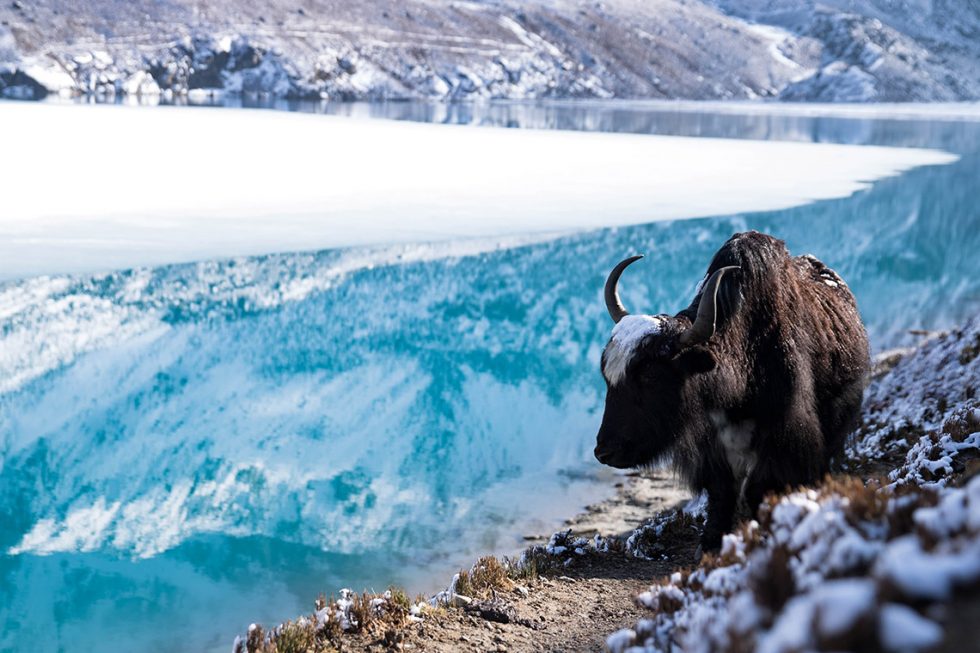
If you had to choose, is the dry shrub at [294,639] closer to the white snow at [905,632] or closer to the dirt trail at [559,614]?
the dirt trail at [559,614]

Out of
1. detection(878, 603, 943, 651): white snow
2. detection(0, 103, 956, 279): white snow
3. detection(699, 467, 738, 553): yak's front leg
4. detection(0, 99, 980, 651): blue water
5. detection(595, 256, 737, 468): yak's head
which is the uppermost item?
detection(878, 603, 943, 651): white snow

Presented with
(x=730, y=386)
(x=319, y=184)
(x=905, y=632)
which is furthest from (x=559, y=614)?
(x=319, y=184)

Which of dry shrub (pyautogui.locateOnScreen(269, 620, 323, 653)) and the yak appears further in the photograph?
the yak

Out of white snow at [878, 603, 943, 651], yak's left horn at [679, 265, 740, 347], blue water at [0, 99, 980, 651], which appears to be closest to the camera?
white snow at [878, 603, 943, 651]

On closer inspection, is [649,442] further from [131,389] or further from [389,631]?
[131,389]

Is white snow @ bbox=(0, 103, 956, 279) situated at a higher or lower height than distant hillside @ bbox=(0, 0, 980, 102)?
lower

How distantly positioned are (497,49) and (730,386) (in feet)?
368

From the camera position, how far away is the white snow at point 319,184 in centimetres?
1862

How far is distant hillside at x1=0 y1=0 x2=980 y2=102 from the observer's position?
78438mm

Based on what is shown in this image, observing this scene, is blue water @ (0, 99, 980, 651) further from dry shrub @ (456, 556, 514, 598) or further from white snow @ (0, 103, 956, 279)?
dry shrub @ (456, 556, 514, 598)

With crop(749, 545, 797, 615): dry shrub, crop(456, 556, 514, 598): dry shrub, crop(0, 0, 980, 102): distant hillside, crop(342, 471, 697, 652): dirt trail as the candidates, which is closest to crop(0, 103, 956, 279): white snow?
crop(456, 556, 514, 598): dry shrub

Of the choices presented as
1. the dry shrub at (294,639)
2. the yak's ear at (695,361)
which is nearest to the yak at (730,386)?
the yak's ear at (695,361)

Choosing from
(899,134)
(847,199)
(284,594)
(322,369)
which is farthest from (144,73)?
(284,594)

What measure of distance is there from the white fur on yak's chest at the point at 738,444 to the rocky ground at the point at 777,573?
0.70 meters
